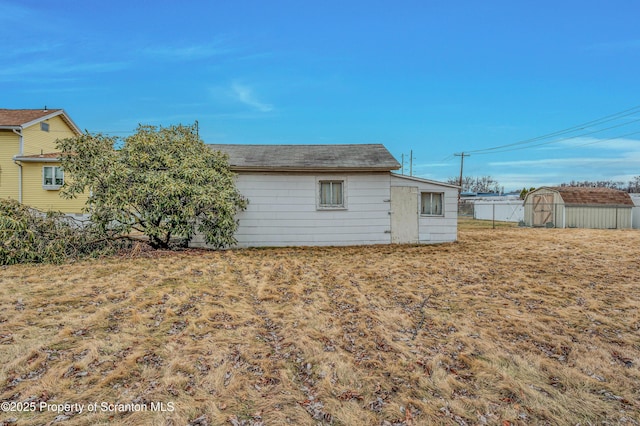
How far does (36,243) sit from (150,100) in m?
18.4

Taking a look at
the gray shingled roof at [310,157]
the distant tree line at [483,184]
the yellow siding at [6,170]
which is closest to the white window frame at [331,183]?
the gray shingled roof at [310,157]

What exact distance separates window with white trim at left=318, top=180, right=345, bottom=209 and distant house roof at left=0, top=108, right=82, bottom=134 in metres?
17.1

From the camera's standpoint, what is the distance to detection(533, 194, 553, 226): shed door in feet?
65.1

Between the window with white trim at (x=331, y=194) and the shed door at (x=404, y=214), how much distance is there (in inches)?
72.8

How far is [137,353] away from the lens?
3.25m

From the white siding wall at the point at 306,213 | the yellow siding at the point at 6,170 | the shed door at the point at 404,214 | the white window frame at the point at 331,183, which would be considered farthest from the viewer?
the yellow siding at the point at 6,170

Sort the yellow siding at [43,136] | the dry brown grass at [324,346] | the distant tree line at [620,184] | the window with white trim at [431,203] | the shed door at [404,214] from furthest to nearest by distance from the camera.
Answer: the distant tree line at [620,184], the yellow siding at [43,136], the window with white trim at [431,203], the shed door at [404,214], the dry brown grass at [324,346]

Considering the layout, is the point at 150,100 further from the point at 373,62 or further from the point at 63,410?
the point at 63,410

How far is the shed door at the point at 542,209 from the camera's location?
19.8 m

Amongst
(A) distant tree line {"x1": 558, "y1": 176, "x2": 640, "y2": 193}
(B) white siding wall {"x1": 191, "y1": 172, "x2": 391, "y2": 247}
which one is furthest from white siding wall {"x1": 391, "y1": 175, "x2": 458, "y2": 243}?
(A) distant tree line {"x1": 558, "y1": 176, "x2": 640, "y2": 193}

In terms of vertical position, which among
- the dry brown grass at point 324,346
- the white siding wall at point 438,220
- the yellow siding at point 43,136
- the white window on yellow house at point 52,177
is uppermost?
the yellow siding at point 43,136

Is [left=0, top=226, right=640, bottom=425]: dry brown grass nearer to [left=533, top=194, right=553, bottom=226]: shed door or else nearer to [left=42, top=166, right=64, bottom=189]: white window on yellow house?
[left=42, top=166, right=64, bottom=189]: white window on yellow house

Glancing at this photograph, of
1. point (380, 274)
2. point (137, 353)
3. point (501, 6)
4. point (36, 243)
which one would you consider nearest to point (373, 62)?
point (501, 6)

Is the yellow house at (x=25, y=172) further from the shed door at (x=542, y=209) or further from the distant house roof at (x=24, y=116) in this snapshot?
the shed door at (x=542, y=209)
